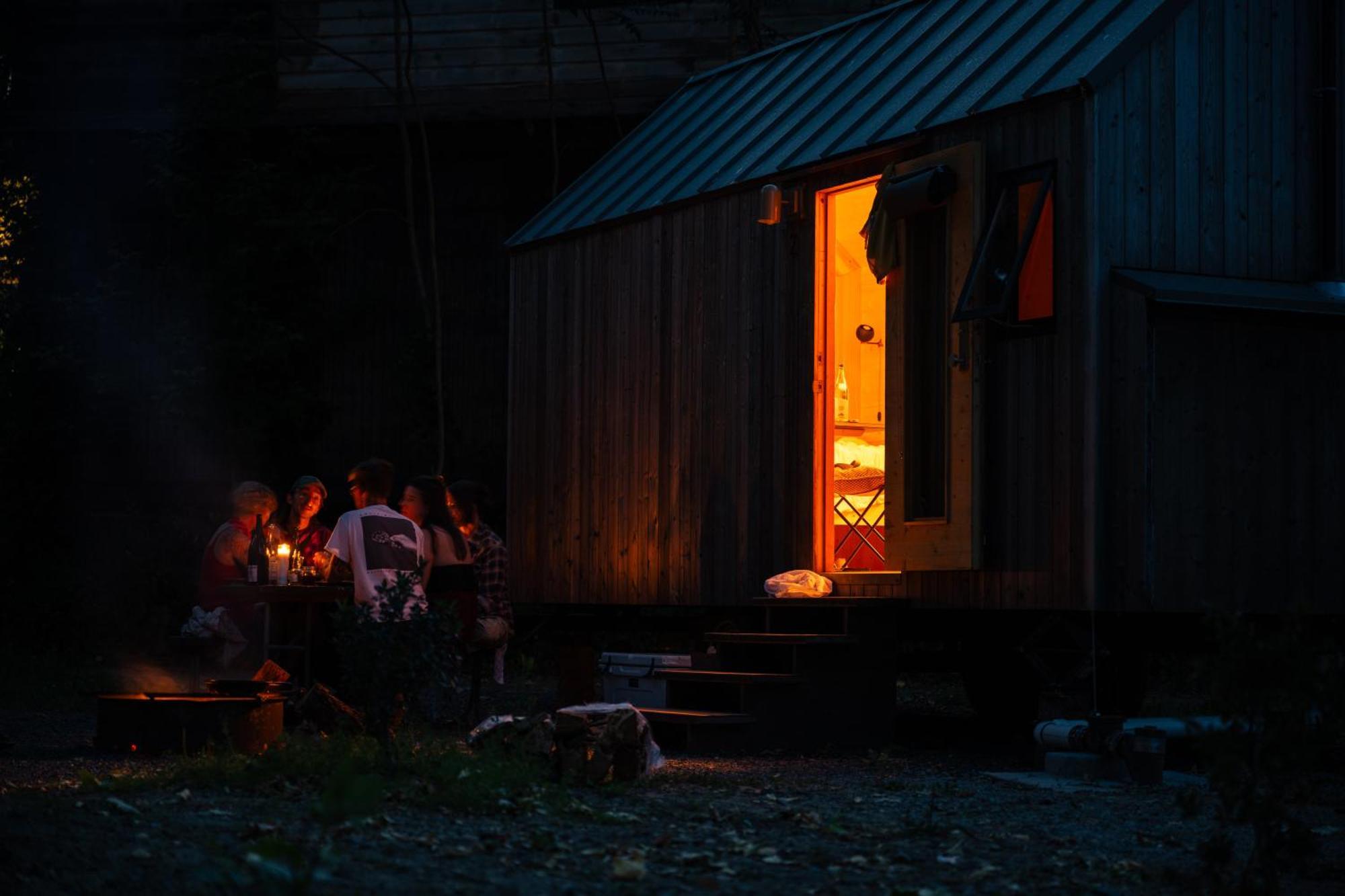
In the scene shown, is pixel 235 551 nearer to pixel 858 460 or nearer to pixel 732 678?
pixel 732 678

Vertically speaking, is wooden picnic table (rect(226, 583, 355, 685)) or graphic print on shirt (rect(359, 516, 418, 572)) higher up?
graphic print on shirt (rect(359, 516, 418, 572))

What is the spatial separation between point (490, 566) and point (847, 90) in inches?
146

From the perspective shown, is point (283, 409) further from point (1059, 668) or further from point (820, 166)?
point (1059, 668)

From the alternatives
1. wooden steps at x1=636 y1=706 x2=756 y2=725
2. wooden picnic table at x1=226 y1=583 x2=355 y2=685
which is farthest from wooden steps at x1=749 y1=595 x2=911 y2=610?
wooden picnic table at x1=226 y1=583 x2=355 y2=685

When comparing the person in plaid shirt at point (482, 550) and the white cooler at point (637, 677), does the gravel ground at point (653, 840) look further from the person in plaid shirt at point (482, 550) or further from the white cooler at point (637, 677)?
the person in plaid shirt at point (482, 550)

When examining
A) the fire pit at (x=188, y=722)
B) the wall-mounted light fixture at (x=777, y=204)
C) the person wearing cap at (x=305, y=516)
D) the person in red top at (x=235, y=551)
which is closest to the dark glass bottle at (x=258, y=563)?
the person in red top at (x=235, y=551)

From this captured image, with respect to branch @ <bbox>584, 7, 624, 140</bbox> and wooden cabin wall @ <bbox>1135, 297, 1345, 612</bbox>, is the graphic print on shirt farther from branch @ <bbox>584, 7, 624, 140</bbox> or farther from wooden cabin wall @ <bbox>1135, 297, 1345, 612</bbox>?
branch @ <bbox>584, 7, 624, 140</bbox>

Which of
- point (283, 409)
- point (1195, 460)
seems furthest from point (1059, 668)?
point (283, 409)

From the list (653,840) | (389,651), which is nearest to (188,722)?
(389,651)

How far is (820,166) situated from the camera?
10484 millimetres

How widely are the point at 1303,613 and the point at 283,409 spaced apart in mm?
13766

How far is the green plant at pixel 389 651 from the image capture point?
7207 millimetres

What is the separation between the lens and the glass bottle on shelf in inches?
535

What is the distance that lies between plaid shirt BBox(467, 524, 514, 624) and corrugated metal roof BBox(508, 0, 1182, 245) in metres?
2.40
